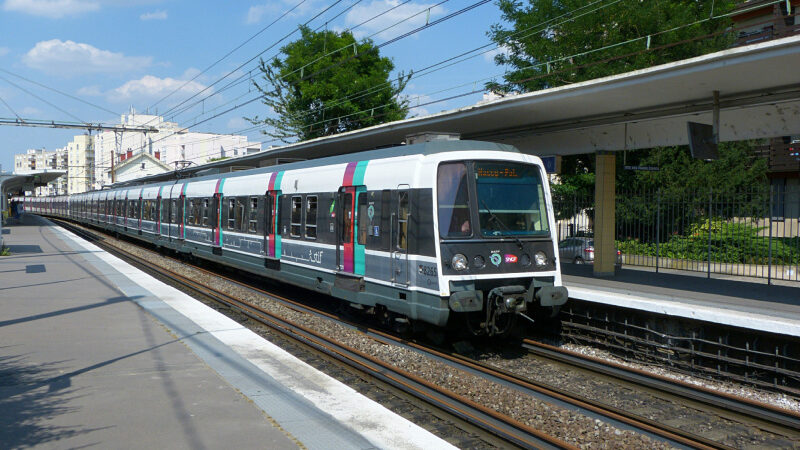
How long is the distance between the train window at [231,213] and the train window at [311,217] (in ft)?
16.9

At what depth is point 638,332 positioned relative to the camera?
1066 centimetres

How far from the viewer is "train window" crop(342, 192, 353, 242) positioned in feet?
38.9

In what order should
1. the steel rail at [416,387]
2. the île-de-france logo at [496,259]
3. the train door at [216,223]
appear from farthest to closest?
1. the train door at [216,223]
2. the île-de-france logo at [496,259]
3. the steel rail at [416,387]

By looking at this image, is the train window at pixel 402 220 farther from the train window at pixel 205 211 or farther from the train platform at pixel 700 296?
the train window at pixel 205 211

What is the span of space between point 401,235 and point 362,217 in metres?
1.45

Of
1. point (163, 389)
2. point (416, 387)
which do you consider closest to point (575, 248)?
point (416, 387)

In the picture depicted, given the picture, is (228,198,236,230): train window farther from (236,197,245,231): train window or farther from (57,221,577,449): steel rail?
(57,221,577,449): steel rail

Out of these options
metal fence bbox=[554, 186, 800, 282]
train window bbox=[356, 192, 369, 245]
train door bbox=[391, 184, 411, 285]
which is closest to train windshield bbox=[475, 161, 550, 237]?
train door bbox=[391, 184, 411, 285]

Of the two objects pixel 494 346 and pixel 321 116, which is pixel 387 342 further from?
pixel 321 116

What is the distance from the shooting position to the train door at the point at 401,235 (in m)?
10.0

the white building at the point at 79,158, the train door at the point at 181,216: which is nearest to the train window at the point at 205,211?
the train door at the point at 181,216

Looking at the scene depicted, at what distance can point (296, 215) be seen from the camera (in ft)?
46.8

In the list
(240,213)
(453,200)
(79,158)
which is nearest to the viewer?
(453,200)

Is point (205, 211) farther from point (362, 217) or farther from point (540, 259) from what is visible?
point (540, 259)
